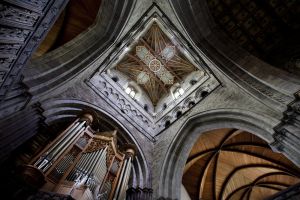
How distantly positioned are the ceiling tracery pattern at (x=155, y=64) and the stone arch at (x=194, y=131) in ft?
13.2

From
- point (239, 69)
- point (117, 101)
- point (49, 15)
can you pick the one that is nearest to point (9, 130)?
point (49, 15)

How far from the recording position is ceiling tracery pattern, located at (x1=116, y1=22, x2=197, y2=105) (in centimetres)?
1241

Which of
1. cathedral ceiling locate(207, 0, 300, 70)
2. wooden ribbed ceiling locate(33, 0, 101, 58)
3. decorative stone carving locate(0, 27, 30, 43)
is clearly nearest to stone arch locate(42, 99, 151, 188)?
decorative stone carving locate(0, 27, 30, 43)

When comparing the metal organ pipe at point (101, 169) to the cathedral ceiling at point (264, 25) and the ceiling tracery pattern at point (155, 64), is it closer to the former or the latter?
the ceiling tracery pattern at point (155, 64)

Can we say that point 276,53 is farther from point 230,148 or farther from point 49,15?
point 49,15

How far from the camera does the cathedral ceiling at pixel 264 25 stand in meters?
10.7

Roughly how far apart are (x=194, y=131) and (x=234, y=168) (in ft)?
15.4

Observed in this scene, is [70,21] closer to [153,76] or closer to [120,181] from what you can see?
[153,76]

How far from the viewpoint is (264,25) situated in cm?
1120

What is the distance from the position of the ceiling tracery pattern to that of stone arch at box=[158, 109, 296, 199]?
4020 mm

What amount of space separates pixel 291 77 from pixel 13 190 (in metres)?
7.80

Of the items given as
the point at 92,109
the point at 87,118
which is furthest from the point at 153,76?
the point at 87,118

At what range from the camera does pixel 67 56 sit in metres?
8.02

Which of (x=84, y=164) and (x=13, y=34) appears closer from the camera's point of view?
(x=13, y=34)
